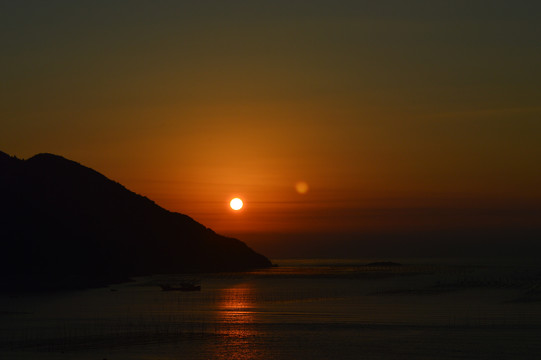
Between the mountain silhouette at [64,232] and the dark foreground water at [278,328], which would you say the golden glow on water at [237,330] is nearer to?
the dark foreground water at [278,328]

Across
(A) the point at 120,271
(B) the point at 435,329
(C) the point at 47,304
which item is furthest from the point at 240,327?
(A) the point at 120,271

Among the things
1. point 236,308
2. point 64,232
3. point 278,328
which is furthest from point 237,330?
point 64,232

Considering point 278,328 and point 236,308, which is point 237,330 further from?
point 236,308

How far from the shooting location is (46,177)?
180875mm

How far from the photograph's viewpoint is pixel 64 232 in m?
162

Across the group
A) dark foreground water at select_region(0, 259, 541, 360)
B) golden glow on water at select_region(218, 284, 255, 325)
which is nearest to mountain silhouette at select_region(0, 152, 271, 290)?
golden glow on water at select_region(218, 284, 255, 325)

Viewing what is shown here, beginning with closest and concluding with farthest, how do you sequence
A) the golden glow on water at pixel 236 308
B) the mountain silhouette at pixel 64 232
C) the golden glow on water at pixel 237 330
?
1. the golden glow on water at pixel 237 330
2. the golden glow on water at pixel 236 308
3. the mountain silhouette at pixel 64 232

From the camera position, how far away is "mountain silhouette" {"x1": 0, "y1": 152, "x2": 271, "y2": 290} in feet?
455

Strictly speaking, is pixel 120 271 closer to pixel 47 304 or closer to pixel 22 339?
pixel 47 304

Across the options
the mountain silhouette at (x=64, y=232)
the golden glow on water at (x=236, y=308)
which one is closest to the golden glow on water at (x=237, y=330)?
the golden glow on water at (x=236, y=308)

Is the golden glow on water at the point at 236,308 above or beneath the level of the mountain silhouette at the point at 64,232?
beneath

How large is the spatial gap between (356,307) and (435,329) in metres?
19.2

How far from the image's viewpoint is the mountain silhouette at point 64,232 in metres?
139

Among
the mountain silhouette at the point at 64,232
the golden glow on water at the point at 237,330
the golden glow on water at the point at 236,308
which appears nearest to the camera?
the golden glow on water at the point at 237,330
